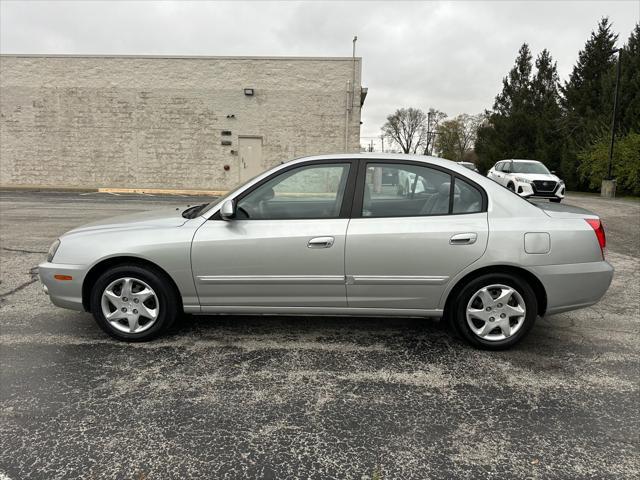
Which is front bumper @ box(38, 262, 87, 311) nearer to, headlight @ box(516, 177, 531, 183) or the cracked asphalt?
the cracked asphalt

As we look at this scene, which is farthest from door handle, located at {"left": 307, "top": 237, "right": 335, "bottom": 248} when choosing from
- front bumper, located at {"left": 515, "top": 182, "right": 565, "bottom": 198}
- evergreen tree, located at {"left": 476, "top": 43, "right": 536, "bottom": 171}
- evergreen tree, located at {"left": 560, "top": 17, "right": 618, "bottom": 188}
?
evergreen tree, located at {"left": 476, "top": 43, "right": 536, "bottom": 171}

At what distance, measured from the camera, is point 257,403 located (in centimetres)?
286

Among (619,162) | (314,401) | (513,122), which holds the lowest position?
(314,401)

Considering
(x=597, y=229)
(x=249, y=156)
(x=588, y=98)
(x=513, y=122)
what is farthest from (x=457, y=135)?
(x=597, y=229)

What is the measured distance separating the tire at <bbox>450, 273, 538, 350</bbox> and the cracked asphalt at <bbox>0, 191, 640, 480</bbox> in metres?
0.15

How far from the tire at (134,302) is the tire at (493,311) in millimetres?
2333

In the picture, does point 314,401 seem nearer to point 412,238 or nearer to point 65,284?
point 412,238

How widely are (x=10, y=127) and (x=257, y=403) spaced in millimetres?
23854

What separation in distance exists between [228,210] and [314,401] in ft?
5.08

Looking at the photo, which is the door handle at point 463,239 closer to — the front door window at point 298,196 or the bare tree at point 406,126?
the front door window at point 298,196

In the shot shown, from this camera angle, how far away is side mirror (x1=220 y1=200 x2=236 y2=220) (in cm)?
349

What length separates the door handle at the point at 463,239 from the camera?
3.48 meters

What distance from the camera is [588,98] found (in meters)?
31.7

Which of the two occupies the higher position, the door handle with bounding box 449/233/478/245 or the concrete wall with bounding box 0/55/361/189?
the concrete wall with bounding box 0/55/361/189
